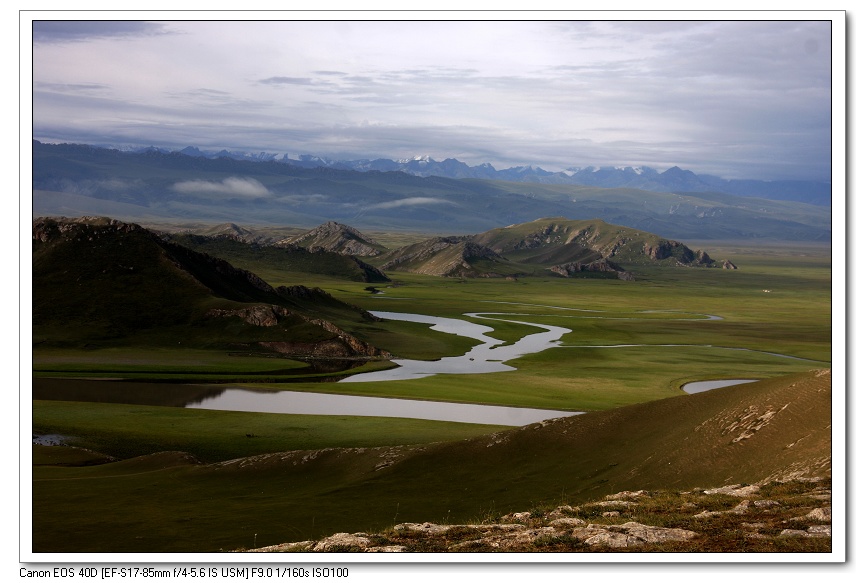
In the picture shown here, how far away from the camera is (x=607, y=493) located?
1284 inches

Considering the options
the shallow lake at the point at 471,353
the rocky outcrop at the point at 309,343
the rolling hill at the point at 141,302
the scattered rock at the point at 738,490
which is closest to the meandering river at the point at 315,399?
the shallow lake at the point at 471,353

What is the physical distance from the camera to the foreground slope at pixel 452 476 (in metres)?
31.1

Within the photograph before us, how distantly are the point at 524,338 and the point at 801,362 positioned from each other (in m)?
41.9

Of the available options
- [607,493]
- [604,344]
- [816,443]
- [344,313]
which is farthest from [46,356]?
[816,443]

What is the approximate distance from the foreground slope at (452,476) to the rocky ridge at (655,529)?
304 cm

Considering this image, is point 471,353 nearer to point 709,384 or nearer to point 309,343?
point 309,343

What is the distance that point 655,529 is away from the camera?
24188 mm

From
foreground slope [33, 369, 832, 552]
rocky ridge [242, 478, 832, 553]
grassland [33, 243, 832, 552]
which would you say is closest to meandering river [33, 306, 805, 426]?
grassland [33, 243, 832, 552]

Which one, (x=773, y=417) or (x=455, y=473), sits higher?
(x=773, y=417)

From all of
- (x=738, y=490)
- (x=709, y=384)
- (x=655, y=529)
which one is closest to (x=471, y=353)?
(x=709, y=384)

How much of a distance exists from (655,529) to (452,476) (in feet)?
50.2
